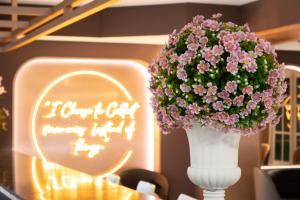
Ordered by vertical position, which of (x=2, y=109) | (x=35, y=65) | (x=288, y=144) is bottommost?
(x=288, y=144)

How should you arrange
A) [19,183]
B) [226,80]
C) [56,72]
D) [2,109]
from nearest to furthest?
1. [226,80]
2. [19,183]
3. [2,109]
4. [56,72]

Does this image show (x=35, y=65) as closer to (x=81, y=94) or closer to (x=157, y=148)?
(x=81, y=94)

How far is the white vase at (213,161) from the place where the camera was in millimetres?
Result: 2311

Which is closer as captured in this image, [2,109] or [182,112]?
[182,112]

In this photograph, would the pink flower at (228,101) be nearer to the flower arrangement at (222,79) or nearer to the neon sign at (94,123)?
the flower arrangement at (222,79)

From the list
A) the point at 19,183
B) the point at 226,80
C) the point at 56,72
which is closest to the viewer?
the point at 226,80

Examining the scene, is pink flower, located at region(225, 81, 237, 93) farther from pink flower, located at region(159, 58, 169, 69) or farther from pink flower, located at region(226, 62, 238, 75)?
pink flower, located at region(159, 58, 169, 69)

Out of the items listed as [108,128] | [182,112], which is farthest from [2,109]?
[182,112]

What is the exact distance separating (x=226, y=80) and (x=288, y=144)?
1008cm

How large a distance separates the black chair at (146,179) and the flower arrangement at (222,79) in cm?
584

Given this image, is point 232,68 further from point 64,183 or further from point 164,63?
point 64,183

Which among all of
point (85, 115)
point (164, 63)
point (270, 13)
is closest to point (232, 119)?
point (164, 63)

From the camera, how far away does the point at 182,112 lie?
231cm

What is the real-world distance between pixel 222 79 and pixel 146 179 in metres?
6.09
